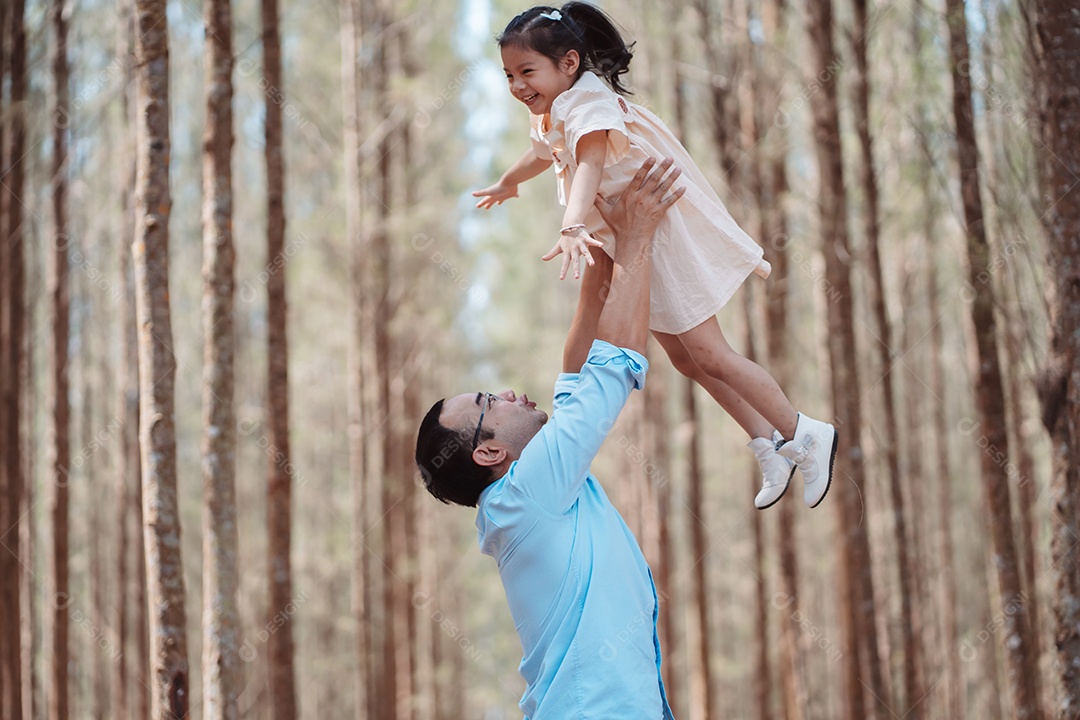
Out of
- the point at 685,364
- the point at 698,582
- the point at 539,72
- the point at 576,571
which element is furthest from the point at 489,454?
the point at 698,582

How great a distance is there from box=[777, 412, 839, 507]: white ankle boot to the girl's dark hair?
1.13 meters

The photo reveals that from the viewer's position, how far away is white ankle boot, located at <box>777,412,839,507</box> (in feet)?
9.22

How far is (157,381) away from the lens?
4312mm

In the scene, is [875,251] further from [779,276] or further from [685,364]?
[685,364]

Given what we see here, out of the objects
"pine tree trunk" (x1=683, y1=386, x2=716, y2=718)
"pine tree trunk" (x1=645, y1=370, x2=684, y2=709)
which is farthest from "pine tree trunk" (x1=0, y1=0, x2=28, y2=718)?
"pine tree trunk" (x1=683, y1=386, x2=716, y2=718)

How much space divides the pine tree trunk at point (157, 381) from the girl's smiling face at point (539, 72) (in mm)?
2112

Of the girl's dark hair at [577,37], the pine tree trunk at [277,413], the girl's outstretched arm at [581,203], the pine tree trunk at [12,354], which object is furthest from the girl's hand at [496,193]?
the pine tree trunk at [12,354]

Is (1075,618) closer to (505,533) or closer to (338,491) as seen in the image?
(505,533)

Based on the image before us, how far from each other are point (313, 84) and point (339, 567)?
10.6 meters

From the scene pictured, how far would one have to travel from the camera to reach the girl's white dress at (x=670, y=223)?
110 inches

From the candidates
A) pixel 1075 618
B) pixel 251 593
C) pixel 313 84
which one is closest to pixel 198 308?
pixel 251 593

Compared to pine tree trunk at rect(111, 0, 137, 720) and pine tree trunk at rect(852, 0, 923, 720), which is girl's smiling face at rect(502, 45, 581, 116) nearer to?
pine tree trunk at rect(852, 0, 923, 720)

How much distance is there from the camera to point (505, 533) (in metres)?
2.38

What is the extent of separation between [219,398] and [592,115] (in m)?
2.64
